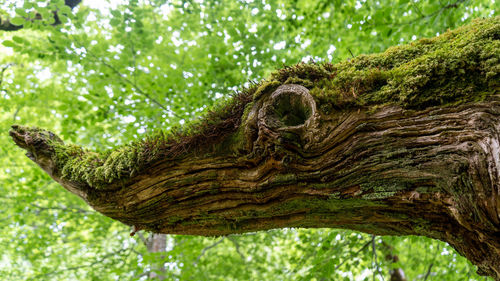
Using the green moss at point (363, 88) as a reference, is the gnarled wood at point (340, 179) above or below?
below

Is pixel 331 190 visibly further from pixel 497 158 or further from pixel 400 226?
pixel 497 158

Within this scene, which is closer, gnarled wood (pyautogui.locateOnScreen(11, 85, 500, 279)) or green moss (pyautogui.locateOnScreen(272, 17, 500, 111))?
gnarled wood (pyautogui.locateOnScreen(11, 85, 500, 279))

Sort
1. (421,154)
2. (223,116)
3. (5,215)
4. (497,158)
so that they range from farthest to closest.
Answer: (5,215) < (223,116) < (421,154) < (497,158)

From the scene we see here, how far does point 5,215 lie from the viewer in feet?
29.0

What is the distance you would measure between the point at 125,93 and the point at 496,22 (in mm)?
6093

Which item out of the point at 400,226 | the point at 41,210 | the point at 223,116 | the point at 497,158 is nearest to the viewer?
the point at 497,158

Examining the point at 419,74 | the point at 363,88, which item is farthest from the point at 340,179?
the point at 419,74

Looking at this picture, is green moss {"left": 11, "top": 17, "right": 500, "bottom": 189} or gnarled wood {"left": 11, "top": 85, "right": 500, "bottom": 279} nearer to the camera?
gnarled wood {"left": 11, "top": 85, "right": 500, "bottom": 279}

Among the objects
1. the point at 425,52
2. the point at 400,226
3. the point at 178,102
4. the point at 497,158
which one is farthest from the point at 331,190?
the point at 178,102

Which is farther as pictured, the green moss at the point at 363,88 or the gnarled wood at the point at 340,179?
the green moss at the point at 363,88

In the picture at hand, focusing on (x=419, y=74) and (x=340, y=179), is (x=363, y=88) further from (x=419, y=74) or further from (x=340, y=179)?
(x=340, y=179)

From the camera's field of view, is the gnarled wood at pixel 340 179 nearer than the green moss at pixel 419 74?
Yes

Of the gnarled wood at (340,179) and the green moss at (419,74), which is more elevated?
the green moss at (419,74)

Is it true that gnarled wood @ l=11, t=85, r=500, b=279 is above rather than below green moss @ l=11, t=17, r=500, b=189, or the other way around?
below
